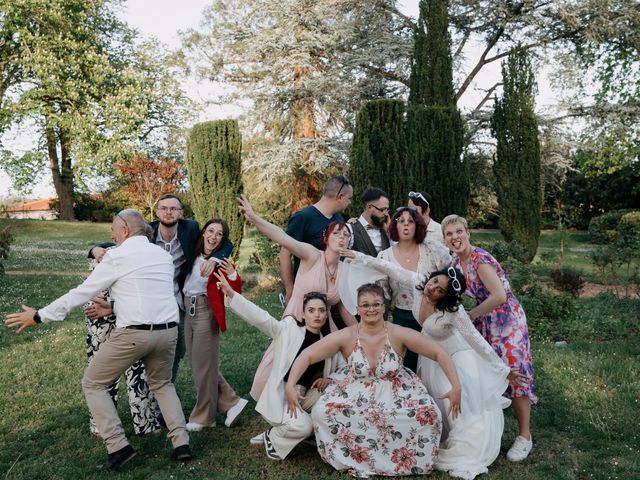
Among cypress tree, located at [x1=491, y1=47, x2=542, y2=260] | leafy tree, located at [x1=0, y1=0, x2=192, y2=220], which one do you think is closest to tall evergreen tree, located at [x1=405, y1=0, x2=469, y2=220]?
cypress tree, located at [x1=491, y1=47, x2=542, y2=260]

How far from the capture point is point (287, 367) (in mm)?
4520

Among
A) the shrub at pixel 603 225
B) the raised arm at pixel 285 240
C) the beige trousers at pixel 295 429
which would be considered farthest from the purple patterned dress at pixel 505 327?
the shrub at pixel 603 225

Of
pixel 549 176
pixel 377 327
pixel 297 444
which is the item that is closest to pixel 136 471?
pixel 297 444

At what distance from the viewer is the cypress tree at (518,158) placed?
16547 millimetres

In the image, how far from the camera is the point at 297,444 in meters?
4.77

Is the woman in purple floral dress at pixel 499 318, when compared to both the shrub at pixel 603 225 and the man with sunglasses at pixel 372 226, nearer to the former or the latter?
the man with sunglasses at pixel 372 226

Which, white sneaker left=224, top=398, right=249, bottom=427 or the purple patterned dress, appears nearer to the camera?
the purple patterned dress

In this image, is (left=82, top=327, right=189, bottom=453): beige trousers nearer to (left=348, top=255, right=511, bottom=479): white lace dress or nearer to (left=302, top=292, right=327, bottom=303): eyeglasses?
(left=302, top=292, right=327, bottom=303): eyeglasses

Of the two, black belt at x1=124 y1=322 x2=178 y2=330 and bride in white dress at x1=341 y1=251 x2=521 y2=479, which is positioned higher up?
black belt at x1=124 y1=322 x2=178 y2=330

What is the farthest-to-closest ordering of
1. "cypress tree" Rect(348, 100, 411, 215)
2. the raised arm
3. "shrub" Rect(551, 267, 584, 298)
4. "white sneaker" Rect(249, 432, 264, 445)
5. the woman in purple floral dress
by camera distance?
"cypress tree" Rect(348, 100, 411, 215), "shrub" Rect(551, 267, 584, 298), "white sneaker" Rect(249, 432, 264, 445), the raised arm, the woman in purple floral dress

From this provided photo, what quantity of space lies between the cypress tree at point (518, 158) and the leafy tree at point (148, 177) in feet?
46.8

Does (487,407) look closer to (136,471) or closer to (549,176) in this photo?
(136,471)

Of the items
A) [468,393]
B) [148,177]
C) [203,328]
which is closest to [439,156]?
[203,328]

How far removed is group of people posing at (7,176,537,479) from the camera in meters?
4.22
